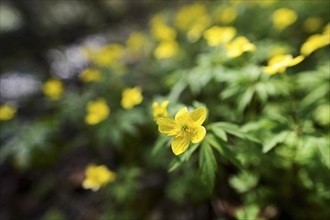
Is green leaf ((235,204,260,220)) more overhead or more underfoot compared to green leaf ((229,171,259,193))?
more underfoot

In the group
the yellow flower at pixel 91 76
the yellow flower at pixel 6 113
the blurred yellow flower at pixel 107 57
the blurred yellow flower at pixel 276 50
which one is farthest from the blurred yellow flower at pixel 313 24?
the yellow flower at pixel 6 113

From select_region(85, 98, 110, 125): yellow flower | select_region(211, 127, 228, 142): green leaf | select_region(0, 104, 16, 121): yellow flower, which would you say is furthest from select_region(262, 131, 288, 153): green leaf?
select_region(0, 104, 16, 121): yellow flower

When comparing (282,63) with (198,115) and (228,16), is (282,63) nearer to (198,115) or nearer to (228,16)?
(198,115)

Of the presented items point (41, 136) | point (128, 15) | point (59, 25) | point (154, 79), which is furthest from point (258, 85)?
point (128, 15)

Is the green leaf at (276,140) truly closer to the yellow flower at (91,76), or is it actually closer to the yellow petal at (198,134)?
the yellow petal at (198,134)

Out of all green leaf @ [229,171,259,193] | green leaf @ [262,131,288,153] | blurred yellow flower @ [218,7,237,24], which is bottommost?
green leaf @ [229,171,259,193]

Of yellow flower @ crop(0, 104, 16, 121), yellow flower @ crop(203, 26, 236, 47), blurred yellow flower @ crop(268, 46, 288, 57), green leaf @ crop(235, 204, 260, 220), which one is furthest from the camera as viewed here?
yellow flower @ crop(0, 104, 16, 121)

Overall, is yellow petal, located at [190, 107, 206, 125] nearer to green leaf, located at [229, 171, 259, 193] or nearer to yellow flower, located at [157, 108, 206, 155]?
yellow flower, located at [157, 108, 206, 155]
